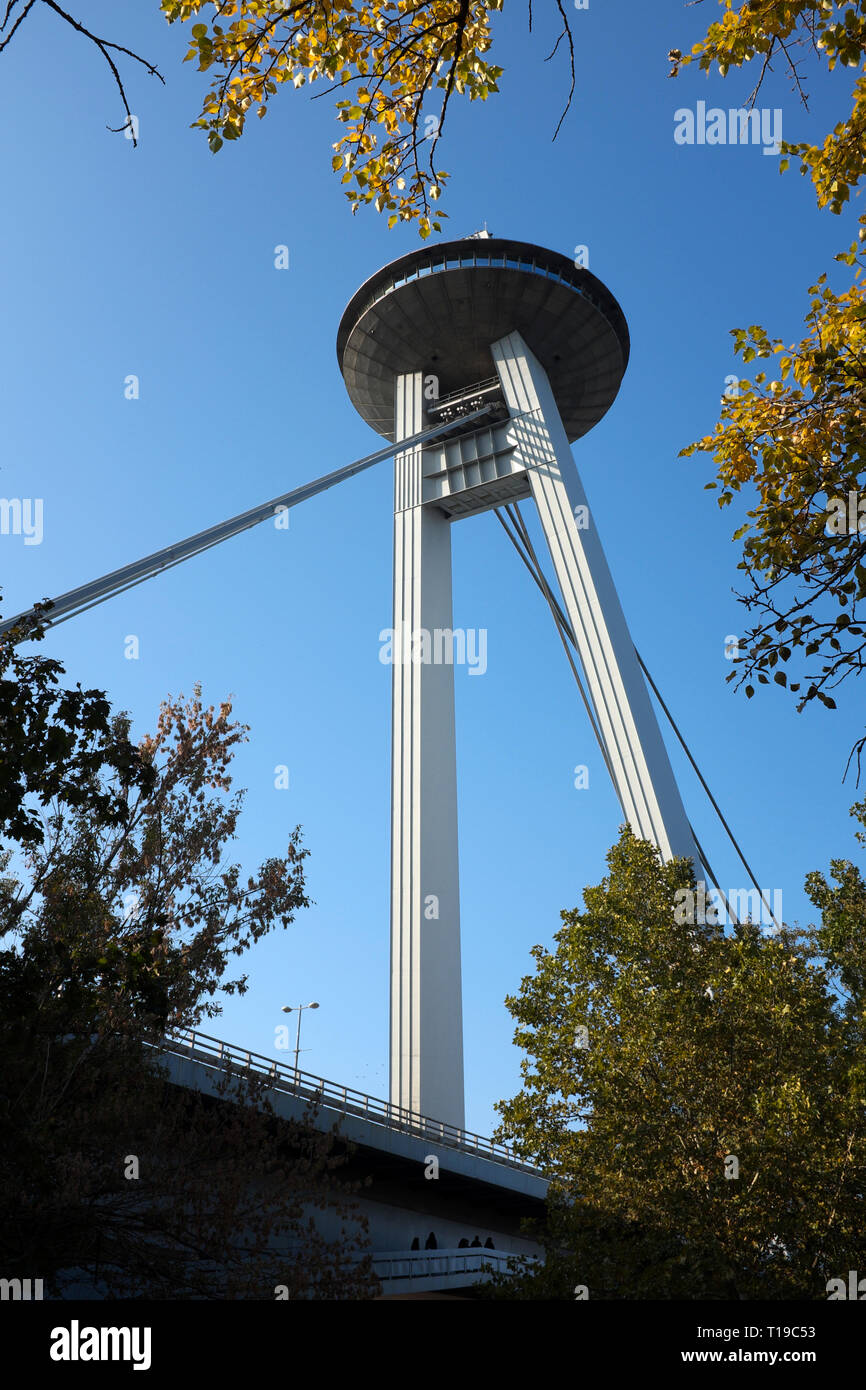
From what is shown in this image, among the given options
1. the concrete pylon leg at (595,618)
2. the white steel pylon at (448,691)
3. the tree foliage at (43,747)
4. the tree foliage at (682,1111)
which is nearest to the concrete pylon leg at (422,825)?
the white steel pylon at (448,691)

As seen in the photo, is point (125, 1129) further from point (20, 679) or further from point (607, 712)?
point (607, 712)

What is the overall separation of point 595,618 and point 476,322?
1243 cm

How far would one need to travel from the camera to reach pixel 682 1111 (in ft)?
45.4

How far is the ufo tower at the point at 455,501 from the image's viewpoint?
27.3 meters

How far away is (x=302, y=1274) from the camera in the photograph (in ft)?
34.0

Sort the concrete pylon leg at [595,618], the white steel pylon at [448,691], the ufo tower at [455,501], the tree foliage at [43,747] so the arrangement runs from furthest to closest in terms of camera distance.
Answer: the ufo tower at [455,501] < the concrete pylon leg at [595,618] < the white steel pylon at [448,691] < the tree foliage at [43,747]

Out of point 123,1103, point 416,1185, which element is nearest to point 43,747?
point 123,1103

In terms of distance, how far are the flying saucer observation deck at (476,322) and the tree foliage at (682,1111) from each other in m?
24.3

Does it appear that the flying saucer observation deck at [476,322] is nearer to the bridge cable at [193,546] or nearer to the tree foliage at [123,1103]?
the bridge cable at [193,546]

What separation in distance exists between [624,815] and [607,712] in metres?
2.96

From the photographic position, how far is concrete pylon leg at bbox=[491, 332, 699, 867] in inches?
1057

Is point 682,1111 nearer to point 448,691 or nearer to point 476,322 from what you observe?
point 448,691

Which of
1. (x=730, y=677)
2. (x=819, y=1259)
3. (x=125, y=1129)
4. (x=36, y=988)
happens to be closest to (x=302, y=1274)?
(x=125, y=1129)

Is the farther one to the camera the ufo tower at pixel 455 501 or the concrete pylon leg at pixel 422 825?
the ufo tower at pixel 455 501
